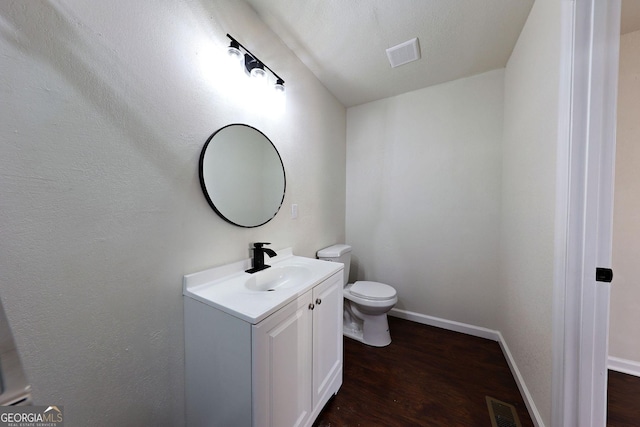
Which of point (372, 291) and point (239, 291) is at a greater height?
point (239, 291)

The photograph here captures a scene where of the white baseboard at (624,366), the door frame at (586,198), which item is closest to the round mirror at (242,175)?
the door frame at (586,198)

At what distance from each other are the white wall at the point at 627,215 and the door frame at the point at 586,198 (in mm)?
1140

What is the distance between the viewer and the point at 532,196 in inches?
46.6

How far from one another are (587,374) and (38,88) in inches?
86.2

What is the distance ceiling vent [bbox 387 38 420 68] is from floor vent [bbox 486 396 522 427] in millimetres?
2379

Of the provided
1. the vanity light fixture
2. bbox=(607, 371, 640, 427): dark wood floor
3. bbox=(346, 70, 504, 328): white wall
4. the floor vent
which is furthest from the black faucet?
bbox=(607, 371, 640, 427): dark wood floor

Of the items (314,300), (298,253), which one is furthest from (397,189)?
(314,300)

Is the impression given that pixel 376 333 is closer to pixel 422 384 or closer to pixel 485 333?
pixel 422 384

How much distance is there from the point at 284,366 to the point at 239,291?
0.38 meters

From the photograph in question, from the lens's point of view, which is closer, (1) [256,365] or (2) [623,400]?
(1) [256,365]

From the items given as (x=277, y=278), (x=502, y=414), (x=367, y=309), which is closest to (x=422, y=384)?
(x=502, y=414)

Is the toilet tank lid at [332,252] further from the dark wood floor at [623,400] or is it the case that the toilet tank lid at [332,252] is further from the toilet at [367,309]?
the dark wood floor at [623,400]

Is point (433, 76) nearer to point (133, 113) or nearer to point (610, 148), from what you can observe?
point (610, 148)

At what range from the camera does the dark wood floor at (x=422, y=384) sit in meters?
1.17
